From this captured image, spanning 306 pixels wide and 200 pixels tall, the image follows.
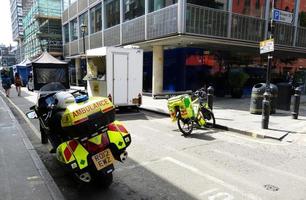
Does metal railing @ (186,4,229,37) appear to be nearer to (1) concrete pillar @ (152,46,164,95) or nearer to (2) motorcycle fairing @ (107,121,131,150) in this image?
(1) concrete pillar @ (152,46,164,95)

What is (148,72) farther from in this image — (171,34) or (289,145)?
(289,145)

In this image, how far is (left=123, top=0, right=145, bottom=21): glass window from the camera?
55.4ft

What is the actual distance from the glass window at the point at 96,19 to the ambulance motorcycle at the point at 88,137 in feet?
67.0

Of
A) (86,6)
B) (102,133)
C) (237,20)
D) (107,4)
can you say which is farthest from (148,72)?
(102,133)

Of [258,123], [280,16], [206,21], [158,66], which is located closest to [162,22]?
[206,21]

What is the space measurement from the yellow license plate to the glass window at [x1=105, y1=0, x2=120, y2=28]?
56.7 feet

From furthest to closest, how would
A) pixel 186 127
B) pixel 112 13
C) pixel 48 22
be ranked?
pixel 48 22 → pixel 112 13 → pixel 186 127

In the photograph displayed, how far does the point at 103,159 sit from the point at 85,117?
70 cm

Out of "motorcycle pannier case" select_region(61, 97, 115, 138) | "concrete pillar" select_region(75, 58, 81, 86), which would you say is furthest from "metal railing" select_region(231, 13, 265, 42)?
"concrete pillar" select_region(75, 58, 81, 86)

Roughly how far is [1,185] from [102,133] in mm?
1760

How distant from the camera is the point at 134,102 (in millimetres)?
11773

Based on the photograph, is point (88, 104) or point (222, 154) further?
point (222, 154)

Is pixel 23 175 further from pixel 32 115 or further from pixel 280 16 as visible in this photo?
pixel 280 16

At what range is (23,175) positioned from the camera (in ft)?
14.5
